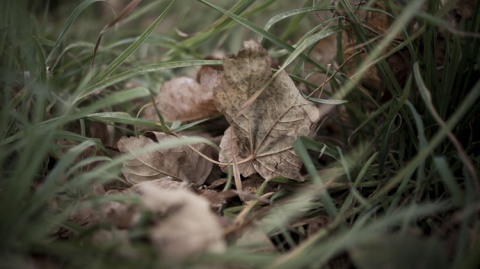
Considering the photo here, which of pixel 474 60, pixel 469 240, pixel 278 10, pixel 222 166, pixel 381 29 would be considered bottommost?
pixel 469 240

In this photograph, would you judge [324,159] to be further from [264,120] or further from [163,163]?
[163,163]

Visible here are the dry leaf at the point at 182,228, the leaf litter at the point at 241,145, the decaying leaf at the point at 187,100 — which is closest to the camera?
the dry leaf at the point at 182,228

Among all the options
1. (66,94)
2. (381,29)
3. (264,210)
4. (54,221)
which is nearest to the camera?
(54,221)

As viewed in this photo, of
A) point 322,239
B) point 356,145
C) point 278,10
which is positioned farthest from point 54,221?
point 278,10

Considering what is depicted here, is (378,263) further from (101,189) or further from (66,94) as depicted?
(66,94)

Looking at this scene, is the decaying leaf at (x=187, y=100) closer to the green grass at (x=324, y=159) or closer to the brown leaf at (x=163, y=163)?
the green grass at (x=324, y=159)

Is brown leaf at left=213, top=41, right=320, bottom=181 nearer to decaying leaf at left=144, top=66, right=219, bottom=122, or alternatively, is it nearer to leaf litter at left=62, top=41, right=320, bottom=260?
leaf litter at left=62, top=41, right=320, bottom=260

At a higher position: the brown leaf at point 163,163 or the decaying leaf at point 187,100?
the decaying leaf at point 187,100

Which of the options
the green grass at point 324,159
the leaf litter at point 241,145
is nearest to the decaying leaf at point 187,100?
the green grass at point 324,159
